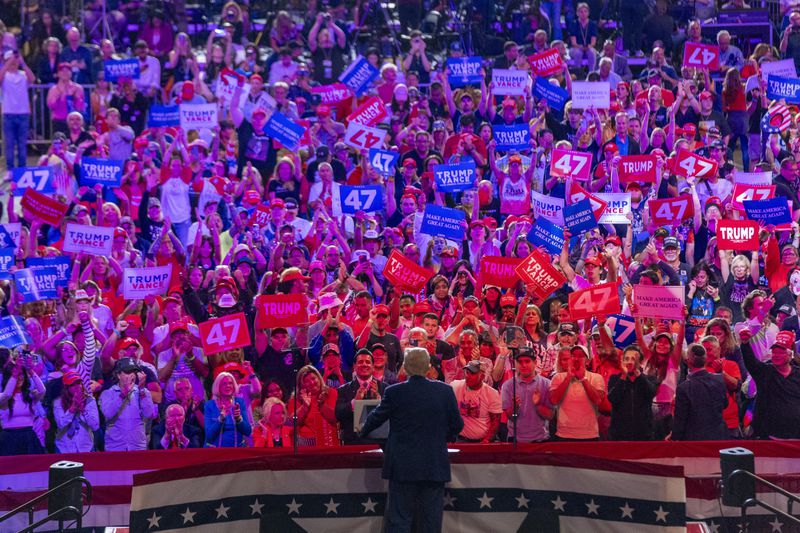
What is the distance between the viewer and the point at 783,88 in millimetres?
20969

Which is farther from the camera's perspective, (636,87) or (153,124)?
(636,87)

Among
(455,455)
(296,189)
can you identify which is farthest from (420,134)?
(455,455)

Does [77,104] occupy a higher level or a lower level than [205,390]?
higher

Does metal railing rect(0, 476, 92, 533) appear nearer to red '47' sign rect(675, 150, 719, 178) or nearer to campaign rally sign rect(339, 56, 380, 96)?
red '47' sign rect(675, 150, 719, 178)

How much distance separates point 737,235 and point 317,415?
610cm

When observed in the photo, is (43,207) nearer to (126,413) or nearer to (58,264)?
(58,264)

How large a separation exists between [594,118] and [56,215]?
7.30 m

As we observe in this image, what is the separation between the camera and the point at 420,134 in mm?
19766

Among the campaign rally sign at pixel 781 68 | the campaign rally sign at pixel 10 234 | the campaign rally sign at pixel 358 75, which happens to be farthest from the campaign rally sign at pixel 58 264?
the campaign rally sign at pixel 781 68

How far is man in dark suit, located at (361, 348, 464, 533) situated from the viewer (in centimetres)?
→ 1032

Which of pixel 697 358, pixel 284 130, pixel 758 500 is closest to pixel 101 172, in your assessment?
pixel 284 130

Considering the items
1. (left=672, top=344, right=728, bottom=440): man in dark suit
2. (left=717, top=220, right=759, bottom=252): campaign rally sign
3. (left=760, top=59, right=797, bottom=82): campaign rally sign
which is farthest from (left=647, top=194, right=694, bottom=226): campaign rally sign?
(left=672, top=344, right=728, bottom=440): man in dark suit

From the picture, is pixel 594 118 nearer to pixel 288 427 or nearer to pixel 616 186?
pixel 616 186

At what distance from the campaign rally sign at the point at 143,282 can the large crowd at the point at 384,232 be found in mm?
131
